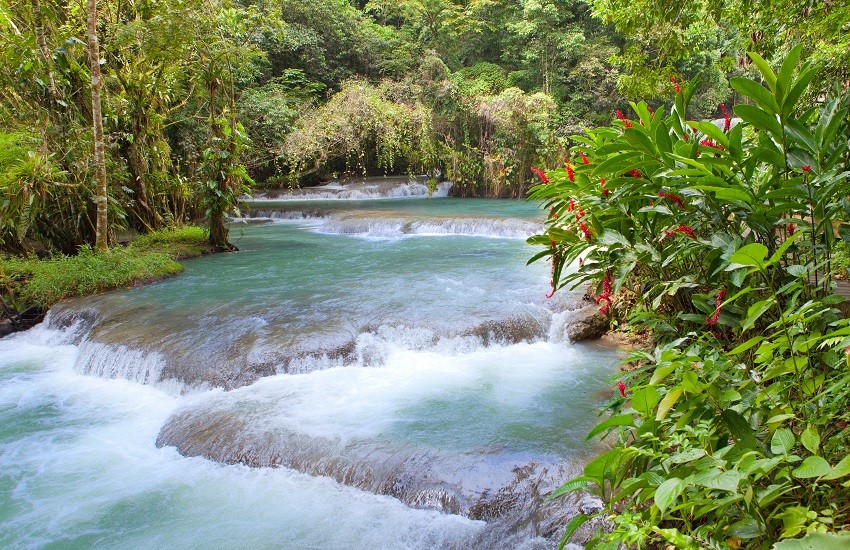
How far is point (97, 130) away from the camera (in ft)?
29.8

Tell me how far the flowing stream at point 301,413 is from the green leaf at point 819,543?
233 cm

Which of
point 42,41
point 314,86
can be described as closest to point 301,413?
point 42,41

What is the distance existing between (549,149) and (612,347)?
14401 millimetres

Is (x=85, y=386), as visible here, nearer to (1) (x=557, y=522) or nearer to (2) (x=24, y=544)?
(2) (x=24, y=544)

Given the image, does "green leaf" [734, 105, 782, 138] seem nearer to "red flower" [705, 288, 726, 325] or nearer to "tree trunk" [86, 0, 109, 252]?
"red flower" [705, 288, 726, 325]

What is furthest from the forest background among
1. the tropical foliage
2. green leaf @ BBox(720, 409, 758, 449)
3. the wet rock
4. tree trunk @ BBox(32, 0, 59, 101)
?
the wet rock

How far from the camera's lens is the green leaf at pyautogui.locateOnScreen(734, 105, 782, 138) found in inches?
79.5

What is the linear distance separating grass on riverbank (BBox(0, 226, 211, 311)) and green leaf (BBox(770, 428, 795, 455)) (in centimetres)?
946

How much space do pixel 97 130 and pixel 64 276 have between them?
236 centimetres

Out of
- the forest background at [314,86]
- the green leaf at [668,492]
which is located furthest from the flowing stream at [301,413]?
the forest background at [314,86]

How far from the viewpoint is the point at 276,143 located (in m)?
18.0

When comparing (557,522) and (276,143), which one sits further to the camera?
(276,143)

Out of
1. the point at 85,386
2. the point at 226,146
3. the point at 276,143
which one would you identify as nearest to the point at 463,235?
the point at 226,146

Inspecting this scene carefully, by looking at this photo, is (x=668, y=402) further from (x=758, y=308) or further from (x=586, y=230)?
(x=586, y=230)
